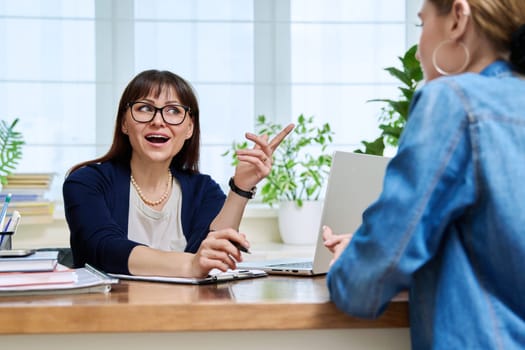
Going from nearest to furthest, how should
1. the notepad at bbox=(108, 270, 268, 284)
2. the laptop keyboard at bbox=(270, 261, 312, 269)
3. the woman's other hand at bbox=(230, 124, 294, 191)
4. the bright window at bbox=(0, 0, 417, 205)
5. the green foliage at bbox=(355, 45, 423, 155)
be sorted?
1. the notepad at bbox=(108, 270, 268, 284)
2. the laptop keyboard at bbox=(270, 261, 312, 269)
3. the woman's other hand at bbox=(230, 124, 294, 191)
4. the green foliage at bbox=(355, 45, 423, 155)
5. the bright window at bbox=(0, 0, 417, 205)

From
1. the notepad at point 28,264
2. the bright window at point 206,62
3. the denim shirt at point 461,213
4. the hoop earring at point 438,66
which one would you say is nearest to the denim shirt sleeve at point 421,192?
the denim shirt at point 461,213

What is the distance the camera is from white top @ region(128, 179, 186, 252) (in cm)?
220

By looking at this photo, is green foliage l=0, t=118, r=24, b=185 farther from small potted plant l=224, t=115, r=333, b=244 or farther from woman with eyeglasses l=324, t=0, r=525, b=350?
woman with eyeglasses l=324, t=0, r=525, b=350

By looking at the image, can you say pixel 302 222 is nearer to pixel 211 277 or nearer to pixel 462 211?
pixel 211 277

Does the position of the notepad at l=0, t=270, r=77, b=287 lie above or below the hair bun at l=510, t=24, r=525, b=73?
below

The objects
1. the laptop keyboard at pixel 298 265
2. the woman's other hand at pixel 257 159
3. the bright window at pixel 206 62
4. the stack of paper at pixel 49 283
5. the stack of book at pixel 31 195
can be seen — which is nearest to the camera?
the stack of paper at pixel 49 283

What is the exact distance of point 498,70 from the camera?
3.30 ft

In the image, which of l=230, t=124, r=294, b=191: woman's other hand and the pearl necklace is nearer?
l=230, t=124, r=294, b=191: woman's other hand

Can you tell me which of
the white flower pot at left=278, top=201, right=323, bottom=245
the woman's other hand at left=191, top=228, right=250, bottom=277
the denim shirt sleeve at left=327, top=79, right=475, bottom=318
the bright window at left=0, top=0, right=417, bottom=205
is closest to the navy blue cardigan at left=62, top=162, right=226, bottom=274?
the woman's other hand at left=191, top=228, right=250, bottom=277

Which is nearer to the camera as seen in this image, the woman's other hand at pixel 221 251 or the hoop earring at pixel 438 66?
the hoop earring at pixel 438 66

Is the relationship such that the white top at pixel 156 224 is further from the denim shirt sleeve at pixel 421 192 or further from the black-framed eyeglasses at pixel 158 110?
the denim shirt sleeve at pixel 421 192

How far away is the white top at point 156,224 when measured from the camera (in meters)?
2.20

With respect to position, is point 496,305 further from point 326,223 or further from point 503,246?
point 326,223

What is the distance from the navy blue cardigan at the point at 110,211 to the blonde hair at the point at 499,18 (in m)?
0.97
